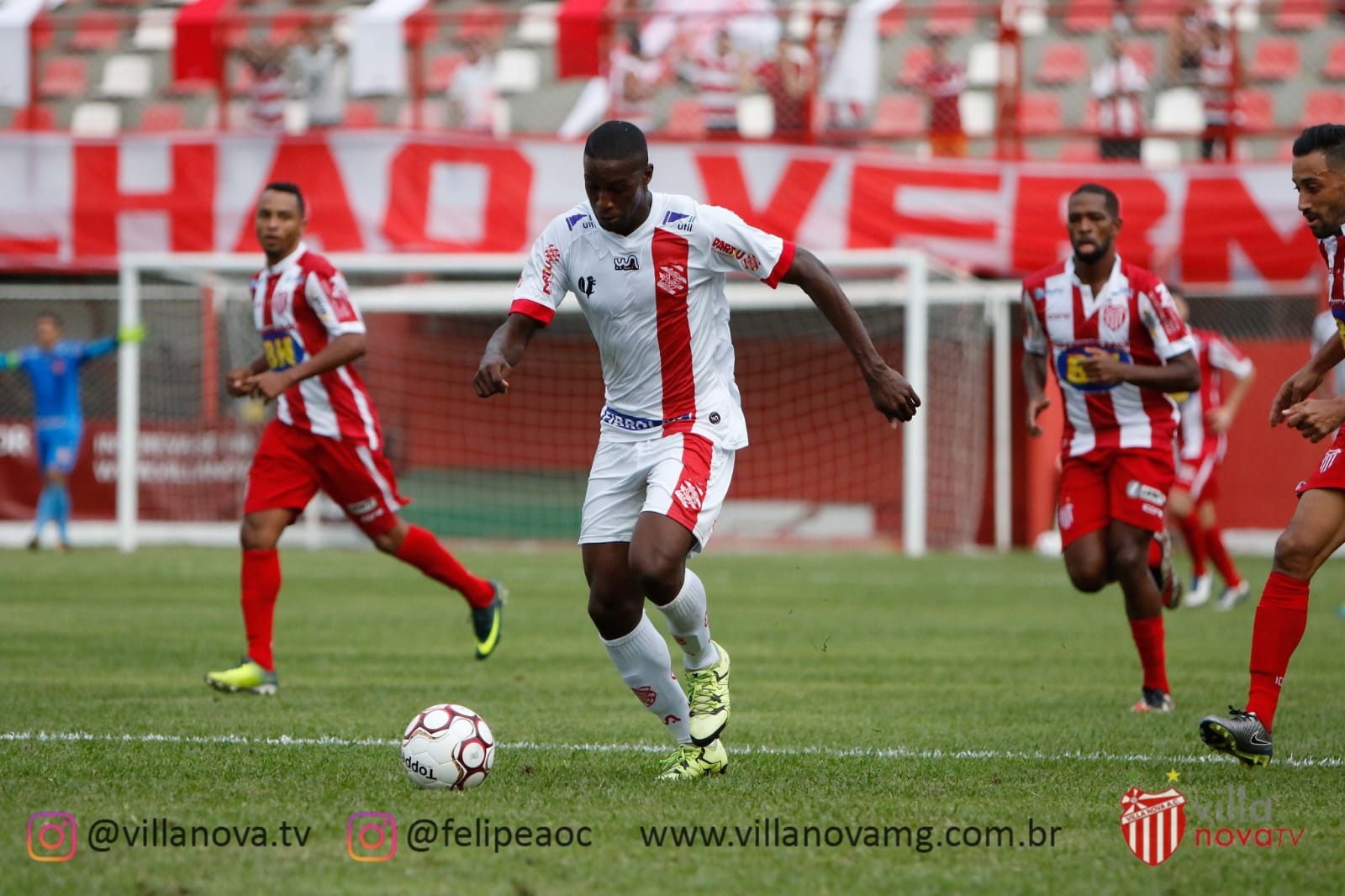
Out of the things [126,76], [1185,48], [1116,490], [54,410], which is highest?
[1185,48]

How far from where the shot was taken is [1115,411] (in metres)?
8.64

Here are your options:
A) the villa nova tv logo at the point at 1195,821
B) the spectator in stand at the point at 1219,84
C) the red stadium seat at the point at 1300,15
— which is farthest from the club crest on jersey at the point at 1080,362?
the red stadium seat at the point at 1300,15

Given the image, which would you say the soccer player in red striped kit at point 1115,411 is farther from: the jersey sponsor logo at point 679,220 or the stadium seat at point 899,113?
the stadium seat at point 899,113

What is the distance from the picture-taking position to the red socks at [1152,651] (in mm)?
8367

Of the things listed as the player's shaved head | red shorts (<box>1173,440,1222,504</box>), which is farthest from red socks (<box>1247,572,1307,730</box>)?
red shorts (<box>1173,440,1222,504</box>)

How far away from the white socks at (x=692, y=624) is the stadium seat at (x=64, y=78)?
20.8m

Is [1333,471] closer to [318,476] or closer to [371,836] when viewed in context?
[371,836]

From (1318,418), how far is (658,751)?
2.81m

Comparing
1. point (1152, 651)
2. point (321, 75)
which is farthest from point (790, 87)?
point (1152, 651)

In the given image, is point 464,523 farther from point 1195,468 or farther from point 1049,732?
point 1049,732

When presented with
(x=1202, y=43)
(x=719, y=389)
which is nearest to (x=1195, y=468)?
(x=1202, y=43)

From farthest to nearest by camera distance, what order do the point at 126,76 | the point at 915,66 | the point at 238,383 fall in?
the point at 126,76
the point at 915,66
the point at 238,383

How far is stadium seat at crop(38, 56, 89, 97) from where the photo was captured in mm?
24406

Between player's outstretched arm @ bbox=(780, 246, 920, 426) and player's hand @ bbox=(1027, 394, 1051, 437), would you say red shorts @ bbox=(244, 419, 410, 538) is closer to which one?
player's hand @ bbox=(1027, 394, 1051, 437)
